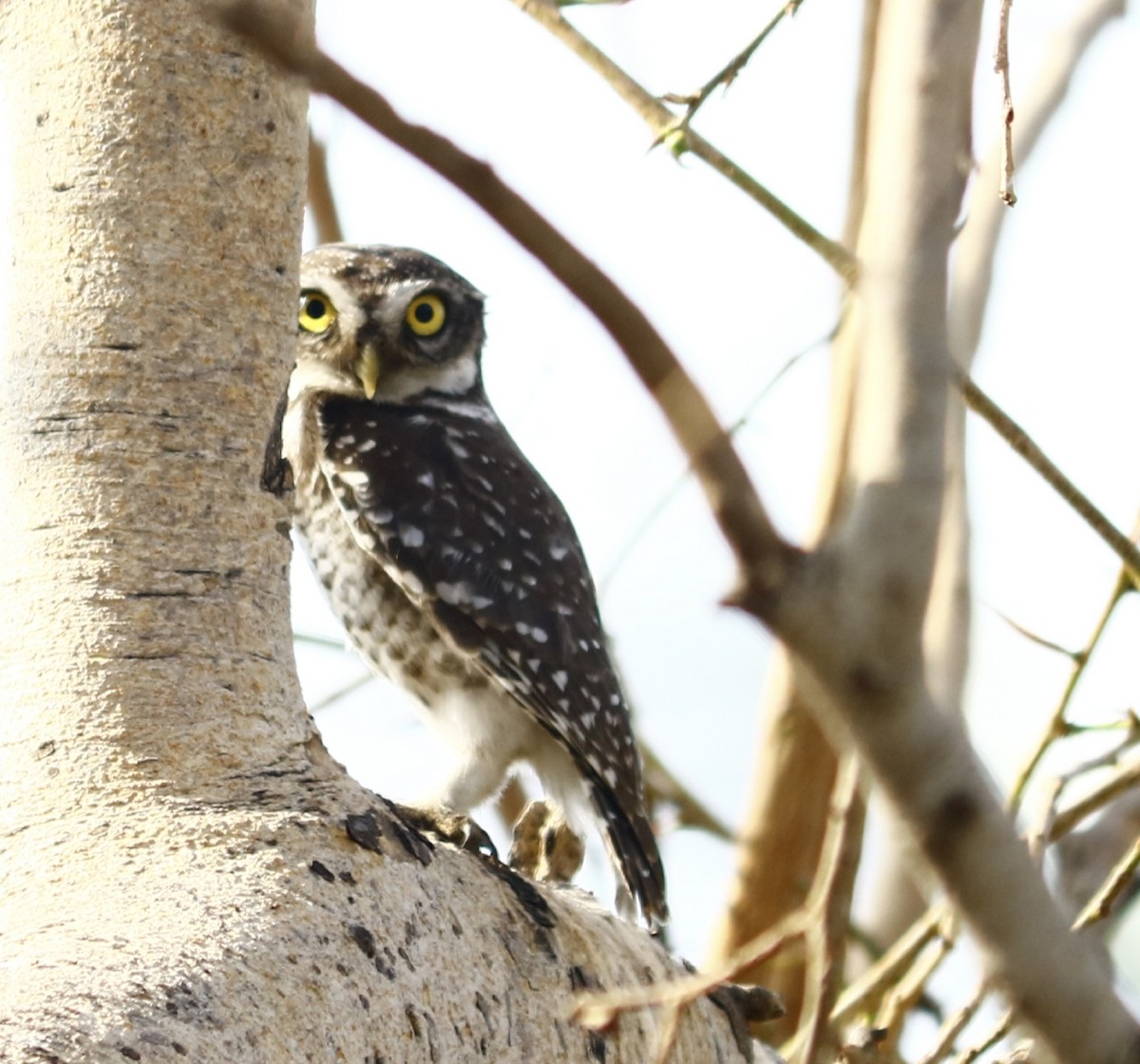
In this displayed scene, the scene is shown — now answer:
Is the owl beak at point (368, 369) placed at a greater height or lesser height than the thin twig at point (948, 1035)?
greater

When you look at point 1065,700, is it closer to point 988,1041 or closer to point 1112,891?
point 1112,891

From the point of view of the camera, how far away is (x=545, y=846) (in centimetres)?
416

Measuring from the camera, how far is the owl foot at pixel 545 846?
4.10m

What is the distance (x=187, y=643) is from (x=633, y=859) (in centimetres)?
173

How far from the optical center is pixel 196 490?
278cm

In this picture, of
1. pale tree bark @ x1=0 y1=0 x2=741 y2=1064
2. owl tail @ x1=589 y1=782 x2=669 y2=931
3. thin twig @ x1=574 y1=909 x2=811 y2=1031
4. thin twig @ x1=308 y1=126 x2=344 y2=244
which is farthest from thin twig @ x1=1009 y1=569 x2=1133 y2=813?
thin twig @ x1=308 y1=126 x2=344 y2=244

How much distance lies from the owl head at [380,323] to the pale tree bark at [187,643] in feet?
5.80

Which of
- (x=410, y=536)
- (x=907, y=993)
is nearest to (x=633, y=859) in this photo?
(x=907, y=993)

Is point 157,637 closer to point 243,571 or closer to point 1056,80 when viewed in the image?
point 243,571

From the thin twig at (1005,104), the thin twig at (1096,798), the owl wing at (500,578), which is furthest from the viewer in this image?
the owl wing at (500,578)

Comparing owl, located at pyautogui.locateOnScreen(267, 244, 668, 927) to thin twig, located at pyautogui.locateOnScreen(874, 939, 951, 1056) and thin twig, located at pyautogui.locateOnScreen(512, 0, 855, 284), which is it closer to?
thin twig, located at pyautogui.locateOnScreen(874, 939, 951, 1056)

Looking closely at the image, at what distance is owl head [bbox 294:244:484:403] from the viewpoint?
4871 millimetres

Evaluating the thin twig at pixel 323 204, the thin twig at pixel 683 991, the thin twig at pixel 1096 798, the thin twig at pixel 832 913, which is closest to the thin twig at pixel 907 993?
the thin twig at pixel 1096 798

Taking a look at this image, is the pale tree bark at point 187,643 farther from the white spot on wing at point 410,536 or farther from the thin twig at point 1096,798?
the white spot on wing at point 410,536
